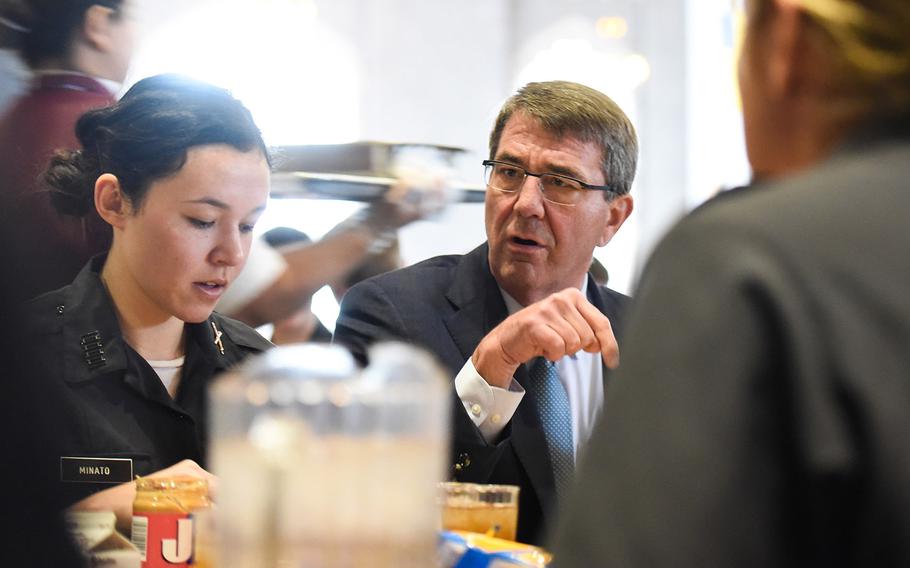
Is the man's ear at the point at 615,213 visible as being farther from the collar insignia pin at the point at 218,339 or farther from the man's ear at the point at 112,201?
the man's ear at the point at 112,201

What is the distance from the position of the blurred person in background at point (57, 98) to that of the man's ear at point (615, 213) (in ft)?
3.77

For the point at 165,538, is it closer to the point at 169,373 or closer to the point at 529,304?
the point at 169,373

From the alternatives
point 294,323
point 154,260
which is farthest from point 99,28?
point 294,323

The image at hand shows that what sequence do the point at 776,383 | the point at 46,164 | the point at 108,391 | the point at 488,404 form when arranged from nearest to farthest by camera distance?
the point at 776,383, the point at 108,391, the point at 488,404, the point at 46,164

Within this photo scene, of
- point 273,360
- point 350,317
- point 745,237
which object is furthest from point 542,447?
point 745,237

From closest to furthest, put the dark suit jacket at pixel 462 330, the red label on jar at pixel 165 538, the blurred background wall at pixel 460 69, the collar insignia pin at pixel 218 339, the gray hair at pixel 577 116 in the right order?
the red label on jar at pixel 165 538
the dark suit jacket at pixel 462 330
the collar insignia pin at pixel 218 339
the gray hair at pixel 577 116
the blurred background wall at pixel 460 69

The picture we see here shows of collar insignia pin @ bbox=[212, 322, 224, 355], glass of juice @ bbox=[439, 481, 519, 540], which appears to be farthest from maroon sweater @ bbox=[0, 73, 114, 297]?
glass of juice @ bbox=[439, 481, 519, 540]

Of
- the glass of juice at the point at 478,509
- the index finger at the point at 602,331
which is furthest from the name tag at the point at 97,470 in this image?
the index finger at the point at 602,331

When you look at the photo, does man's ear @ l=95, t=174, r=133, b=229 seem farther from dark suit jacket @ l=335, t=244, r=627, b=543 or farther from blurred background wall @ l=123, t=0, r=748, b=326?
blurred background wall @ l=123, t=0, r=748, b=326

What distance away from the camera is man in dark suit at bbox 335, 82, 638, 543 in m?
2.09

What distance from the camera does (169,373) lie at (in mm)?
2115

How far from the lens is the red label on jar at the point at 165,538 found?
1373mm

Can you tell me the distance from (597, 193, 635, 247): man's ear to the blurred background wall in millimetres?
Answer: 2127

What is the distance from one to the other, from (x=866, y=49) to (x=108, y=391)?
5.41ft
